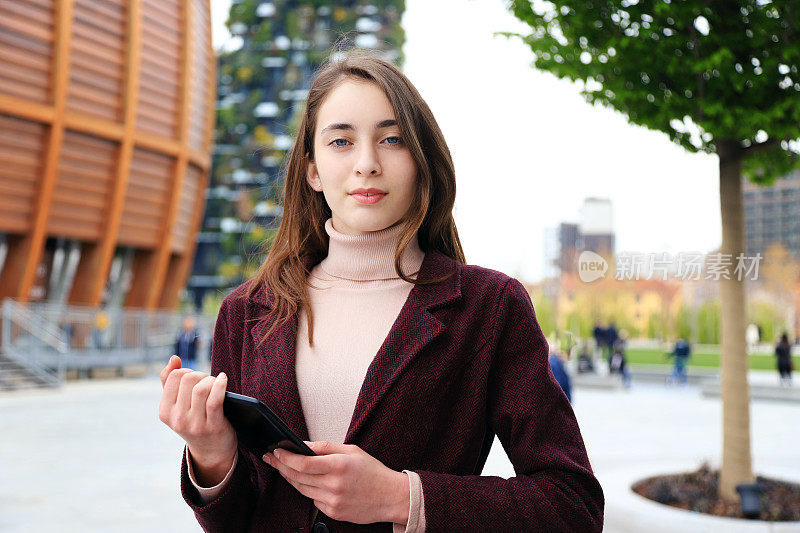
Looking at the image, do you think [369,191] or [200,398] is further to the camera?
[369,191]

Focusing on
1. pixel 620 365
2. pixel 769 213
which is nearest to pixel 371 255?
pixel 620 365

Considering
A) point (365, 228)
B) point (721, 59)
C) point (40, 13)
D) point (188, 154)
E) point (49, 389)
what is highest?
point (40, 13)

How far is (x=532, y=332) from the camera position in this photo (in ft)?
5.73

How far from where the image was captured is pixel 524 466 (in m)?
1.64

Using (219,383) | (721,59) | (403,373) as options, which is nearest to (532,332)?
(403,373)

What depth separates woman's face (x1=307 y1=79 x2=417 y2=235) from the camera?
1.75 metres

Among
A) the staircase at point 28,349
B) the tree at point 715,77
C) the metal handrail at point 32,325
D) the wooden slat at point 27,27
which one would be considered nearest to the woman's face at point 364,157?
the tree at point 715,77

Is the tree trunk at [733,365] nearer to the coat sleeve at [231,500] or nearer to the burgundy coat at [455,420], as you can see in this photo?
the burgundy coat at [455,420]

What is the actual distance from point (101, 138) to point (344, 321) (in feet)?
75.1

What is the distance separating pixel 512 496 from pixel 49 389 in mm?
18208

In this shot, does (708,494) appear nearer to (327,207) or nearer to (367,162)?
(327,207)

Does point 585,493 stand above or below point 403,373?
below

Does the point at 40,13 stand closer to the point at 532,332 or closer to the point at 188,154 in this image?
the point at 188,154

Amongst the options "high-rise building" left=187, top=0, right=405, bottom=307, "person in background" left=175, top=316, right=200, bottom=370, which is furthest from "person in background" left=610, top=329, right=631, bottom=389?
"high-rise building" left=187, top=0, right=405, bottom=307
